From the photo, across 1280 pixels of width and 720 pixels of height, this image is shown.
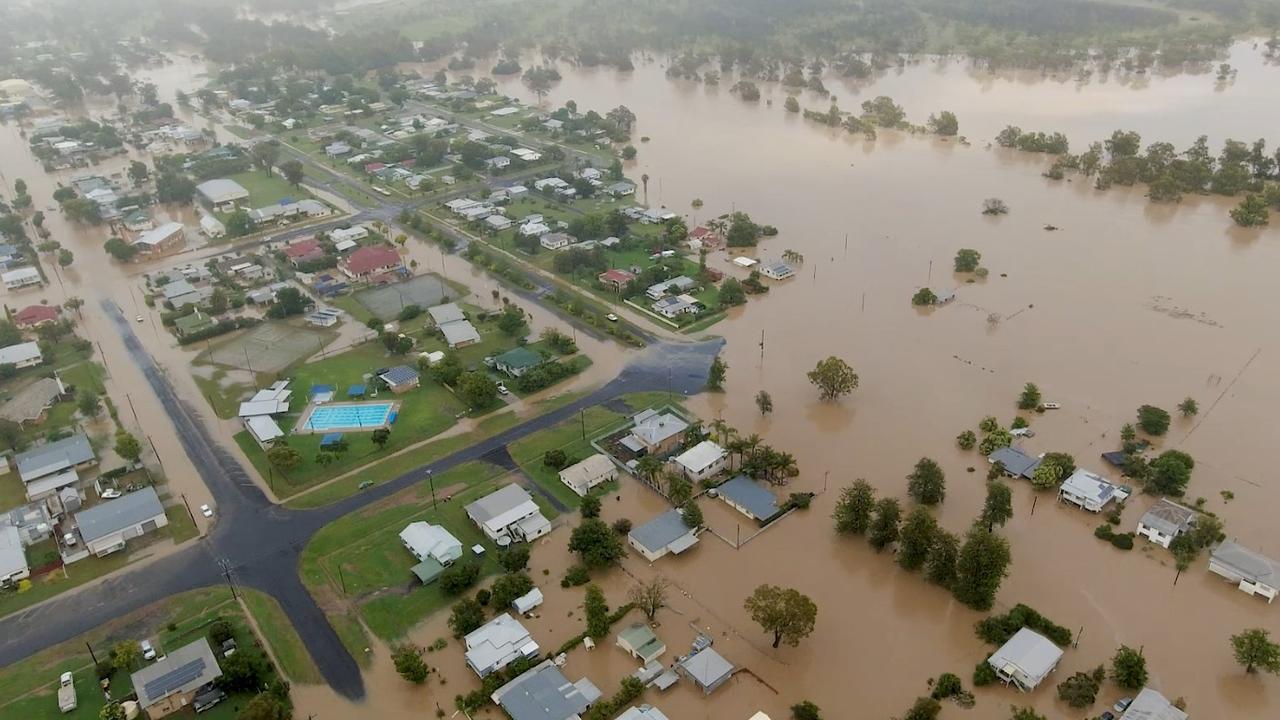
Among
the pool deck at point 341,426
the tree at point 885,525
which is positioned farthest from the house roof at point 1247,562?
the pool deck at point 341,426

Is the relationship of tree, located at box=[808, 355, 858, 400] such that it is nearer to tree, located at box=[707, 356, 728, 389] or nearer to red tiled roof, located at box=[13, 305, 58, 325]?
tree, located at box=[707, 356, 728, 389]

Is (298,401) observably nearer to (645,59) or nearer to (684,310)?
(684,310)

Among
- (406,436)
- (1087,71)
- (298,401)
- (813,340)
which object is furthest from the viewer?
(1087,71)

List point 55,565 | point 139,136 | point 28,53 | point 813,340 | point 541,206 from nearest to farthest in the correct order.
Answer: point 55,565 < point 813,340 < point 541,206 < point 139,136 < point 28,53

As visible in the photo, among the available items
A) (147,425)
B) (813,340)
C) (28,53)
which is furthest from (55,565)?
(28,53)

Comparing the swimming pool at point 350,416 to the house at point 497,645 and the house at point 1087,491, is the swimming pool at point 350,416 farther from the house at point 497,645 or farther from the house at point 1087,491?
the house at point 1087,491

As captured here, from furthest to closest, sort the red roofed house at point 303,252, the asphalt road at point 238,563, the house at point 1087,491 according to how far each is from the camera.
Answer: the red roofed house at point 303,252 < the house at point 1087,491 < the asphalt road at point 238,563

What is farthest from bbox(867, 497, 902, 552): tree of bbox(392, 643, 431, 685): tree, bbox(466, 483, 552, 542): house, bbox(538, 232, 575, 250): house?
bbox(538, 232, 575, 250): house

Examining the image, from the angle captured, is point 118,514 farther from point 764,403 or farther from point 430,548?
point 764,403
